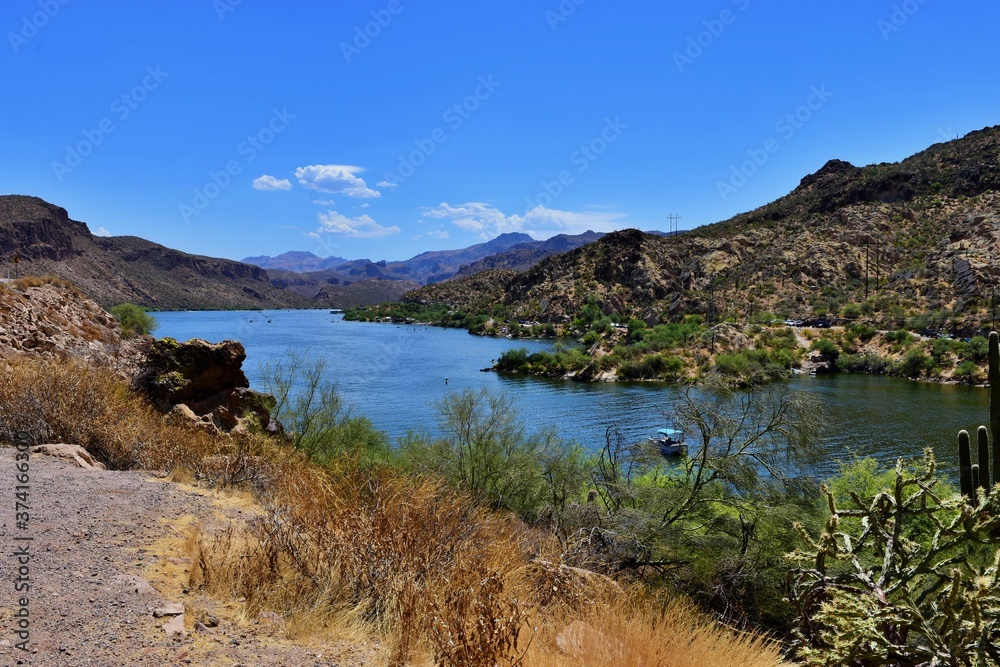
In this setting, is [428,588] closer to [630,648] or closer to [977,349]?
[630,648]

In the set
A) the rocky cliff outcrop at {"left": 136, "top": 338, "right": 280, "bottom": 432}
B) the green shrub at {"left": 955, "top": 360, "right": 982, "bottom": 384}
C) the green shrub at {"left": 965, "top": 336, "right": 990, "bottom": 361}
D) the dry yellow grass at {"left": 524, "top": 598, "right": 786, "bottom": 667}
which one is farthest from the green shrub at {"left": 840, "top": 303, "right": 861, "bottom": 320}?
the dry yellow grass at {"left": 524, "top": 598, "right": 786, "bottom": 667}

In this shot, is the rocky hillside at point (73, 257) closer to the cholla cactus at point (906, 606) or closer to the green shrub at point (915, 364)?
the green shrub at point (915, 364)

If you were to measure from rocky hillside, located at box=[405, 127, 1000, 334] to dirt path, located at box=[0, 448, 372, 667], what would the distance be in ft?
212

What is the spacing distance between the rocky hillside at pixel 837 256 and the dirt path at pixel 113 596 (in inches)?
2539

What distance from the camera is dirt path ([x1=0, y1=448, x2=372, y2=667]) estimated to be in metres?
3.36

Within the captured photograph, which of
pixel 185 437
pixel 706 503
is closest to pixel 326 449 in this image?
pixel 185 437

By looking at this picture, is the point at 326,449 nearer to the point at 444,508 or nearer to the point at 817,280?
the point at 444,508

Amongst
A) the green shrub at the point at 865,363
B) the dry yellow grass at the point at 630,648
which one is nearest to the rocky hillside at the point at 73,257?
the green shrub at the point at 865,363

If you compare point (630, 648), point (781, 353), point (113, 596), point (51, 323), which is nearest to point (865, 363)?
point (781, 353)

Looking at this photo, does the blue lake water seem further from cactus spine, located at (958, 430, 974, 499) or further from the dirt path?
the dirt path

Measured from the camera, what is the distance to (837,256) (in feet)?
254

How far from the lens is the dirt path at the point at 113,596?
3361 mm

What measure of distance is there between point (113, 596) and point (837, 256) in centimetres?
8823

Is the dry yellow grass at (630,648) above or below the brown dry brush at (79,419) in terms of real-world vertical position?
below
